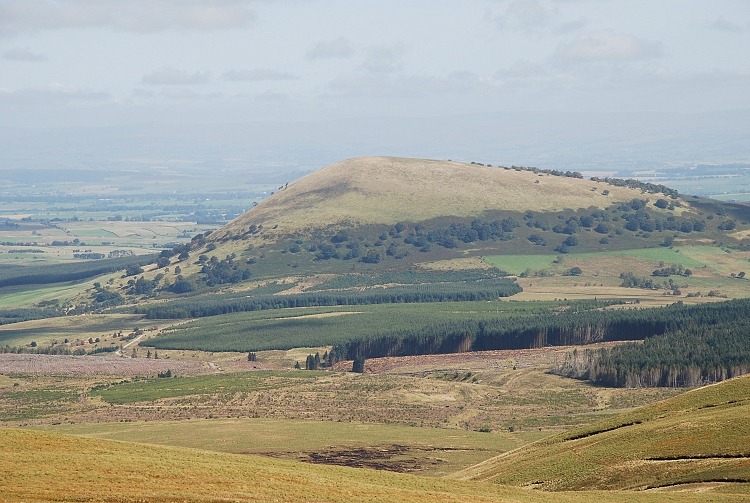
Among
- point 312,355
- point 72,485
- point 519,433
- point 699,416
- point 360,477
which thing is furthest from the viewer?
point 312,355

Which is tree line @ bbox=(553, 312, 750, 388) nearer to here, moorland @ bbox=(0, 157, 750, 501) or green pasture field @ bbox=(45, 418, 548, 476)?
moorland @ bbox=(0, 157, 750, 501)

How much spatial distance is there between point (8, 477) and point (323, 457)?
1817 inches

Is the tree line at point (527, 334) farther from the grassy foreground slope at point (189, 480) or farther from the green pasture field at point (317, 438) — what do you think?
the grassy foreground slope at point (189, 480)

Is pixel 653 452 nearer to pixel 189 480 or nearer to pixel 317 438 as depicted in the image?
pixel 189 480

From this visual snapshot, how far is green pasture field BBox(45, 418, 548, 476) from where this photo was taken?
104 metres

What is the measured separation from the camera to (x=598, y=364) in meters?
152

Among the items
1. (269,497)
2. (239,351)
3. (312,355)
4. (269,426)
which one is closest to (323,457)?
(269,426)

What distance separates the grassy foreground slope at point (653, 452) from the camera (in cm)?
7462

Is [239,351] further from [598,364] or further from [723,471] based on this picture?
[723,471]

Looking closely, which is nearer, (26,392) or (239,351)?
(26,392)

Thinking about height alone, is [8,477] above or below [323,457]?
above

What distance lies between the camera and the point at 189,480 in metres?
59.9

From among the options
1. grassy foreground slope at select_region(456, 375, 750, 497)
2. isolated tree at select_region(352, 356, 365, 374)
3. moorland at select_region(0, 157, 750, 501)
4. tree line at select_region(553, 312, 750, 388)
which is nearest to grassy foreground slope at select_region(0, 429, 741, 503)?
moorland at select_region(0, 157, 750, 501)

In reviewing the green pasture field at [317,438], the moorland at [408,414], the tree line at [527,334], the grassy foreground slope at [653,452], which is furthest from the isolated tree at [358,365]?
the grassy foreground slope at [653,452]
